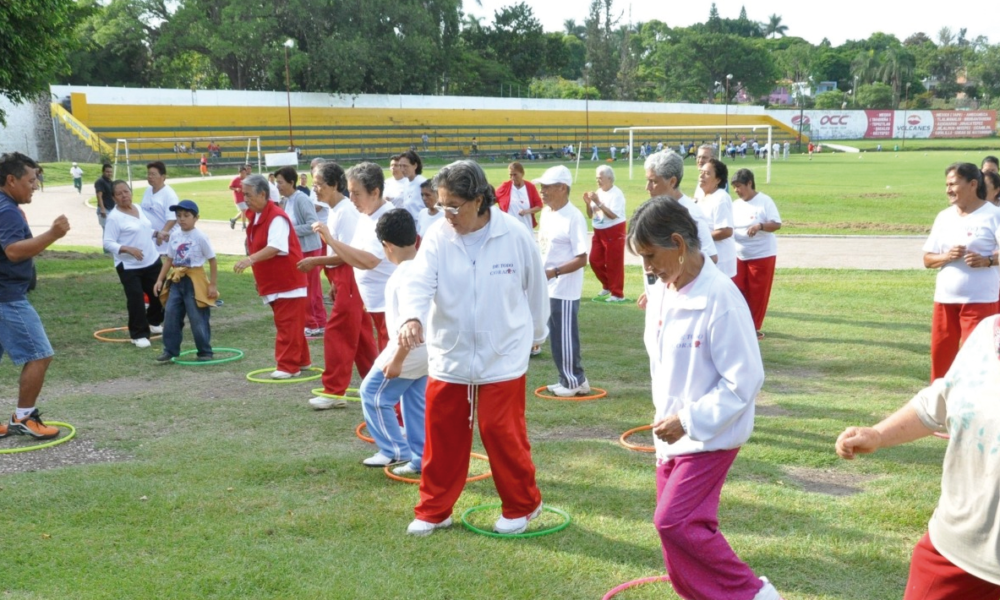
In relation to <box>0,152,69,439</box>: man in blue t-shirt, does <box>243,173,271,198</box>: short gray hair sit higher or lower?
higher

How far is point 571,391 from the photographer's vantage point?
8.32 metres

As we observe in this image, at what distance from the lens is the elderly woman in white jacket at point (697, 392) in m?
3.56

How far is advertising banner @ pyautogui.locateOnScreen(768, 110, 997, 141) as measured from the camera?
94.3m

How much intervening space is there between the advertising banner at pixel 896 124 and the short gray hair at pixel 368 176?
92991mm

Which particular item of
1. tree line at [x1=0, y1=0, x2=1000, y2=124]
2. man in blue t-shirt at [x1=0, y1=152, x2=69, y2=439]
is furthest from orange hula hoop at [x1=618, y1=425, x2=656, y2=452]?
tree line at [x1=0, y1=0, x2=1000, y2=124]

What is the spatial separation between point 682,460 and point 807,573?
1363mm

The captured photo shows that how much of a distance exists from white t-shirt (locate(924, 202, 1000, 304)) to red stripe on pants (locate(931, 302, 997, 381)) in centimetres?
6

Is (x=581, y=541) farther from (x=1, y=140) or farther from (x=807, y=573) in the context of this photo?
(x=1, y=140)

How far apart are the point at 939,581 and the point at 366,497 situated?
3.66 m

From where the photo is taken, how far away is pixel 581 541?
5.02 metres

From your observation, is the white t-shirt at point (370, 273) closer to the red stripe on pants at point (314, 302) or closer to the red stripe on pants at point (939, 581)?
the red stripe on pants at point (314, 302)

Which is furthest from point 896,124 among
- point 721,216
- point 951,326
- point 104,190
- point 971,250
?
point 971,250

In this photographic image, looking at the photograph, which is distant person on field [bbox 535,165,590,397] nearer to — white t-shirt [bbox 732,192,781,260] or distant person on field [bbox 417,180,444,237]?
distant person on field [bbox 417,180,444,237]

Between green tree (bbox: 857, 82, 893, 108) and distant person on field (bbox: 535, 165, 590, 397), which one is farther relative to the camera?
green tree (bbox: 857, 82, 893, 108)
